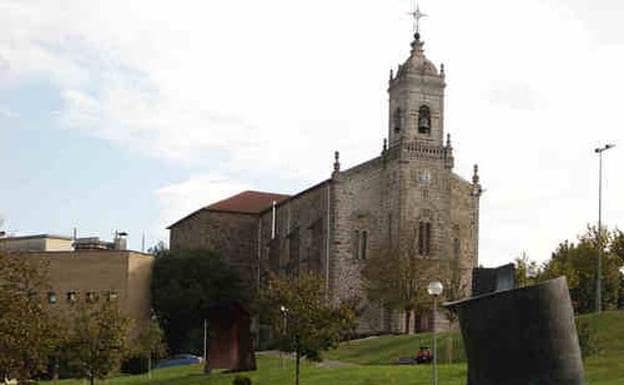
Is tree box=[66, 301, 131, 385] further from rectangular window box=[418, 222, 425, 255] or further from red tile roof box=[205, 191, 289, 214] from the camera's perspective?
red tile roof box=[205, 191, 289, 214]

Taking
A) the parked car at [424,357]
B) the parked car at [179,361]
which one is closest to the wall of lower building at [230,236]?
the parked car at [179,361]

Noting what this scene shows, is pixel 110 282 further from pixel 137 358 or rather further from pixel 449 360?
pixel 449 360

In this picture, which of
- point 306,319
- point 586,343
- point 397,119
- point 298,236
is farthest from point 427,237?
point 586,343

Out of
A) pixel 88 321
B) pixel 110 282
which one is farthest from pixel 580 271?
pixel 88 321

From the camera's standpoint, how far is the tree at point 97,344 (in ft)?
154

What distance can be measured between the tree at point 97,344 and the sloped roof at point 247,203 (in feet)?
165

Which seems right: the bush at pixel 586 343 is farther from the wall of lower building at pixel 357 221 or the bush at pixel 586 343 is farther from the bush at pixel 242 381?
the wall of lower building at pixel 357 221

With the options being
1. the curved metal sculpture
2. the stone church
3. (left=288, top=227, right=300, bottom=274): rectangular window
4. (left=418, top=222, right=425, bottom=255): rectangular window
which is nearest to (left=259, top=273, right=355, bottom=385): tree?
the curved metal sculpture

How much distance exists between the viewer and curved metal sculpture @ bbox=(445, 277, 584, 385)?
14.2 m

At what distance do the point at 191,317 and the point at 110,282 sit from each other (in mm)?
6366

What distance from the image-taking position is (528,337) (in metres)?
14.2

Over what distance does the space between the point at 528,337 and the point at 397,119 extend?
70556 millimetres

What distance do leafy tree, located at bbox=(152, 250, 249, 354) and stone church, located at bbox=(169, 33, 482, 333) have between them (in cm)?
666

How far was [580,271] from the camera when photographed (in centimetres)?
7819
